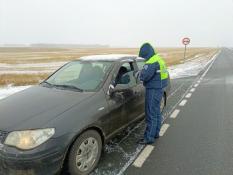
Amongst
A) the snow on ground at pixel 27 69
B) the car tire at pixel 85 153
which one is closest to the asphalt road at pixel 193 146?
the car tire at pixel 85 153

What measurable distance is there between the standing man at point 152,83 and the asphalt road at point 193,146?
0.30 meters

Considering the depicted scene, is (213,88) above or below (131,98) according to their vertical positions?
below

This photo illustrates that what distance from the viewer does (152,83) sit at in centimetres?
445

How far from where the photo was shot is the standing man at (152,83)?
4312mm

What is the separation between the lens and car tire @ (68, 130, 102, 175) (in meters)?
3.19

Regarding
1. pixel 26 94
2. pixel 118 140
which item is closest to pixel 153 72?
pixel 118 140

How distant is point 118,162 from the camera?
150 inches

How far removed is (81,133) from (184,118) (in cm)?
370

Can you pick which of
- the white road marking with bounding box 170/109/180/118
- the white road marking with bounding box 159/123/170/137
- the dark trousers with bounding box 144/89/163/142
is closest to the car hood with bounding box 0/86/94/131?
the dark trousers with bounding box 144/89/163/142

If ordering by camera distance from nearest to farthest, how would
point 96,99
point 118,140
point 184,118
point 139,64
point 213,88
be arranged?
1. point 96,99
2. point 118,140
3. point 139,64
4. point 184,118
5. point 213,88

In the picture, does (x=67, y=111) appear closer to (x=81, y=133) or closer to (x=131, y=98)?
(x=81, y=133)

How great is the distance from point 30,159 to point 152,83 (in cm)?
252

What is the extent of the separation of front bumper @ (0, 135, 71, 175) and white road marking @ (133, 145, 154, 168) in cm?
139

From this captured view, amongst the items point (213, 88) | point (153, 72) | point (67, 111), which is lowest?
point (213, 88)
